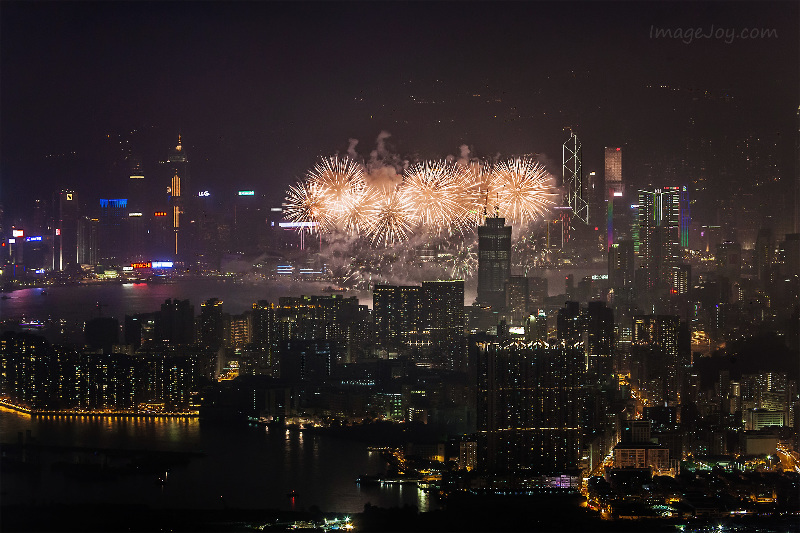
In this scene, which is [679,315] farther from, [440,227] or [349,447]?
[349,447]

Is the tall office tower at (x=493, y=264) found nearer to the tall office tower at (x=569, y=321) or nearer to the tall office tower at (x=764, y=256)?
the tall office tower at (x=569, y=321)

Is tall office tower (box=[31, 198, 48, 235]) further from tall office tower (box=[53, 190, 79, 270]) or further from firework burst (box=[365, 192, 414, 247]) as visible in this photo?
firework burst (box=[365, 192, 414, 247])

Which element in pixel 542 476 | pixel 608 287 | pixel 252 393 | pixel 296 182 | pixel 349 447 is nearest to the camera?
pixel 542 476

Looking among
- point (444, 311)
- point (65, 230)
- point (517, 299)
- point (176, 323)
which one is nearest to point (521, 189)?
point (517, 299)

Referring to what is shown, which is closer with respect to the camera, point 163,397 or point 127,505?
point 127,505

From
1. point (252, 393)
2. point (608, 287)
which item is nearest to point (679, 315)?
point (608, 287)
